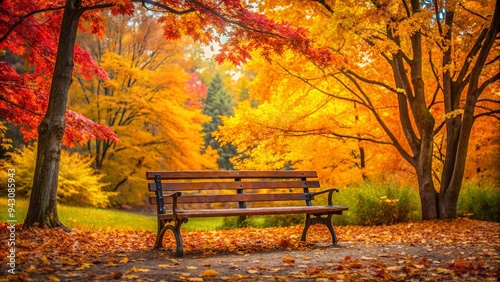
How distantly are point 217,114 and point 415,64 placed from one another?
25036 mm

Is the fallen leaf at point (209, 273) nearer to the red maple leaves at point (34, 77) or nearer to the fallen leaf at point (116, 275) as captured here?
the fallen leaf at point (116, 275)

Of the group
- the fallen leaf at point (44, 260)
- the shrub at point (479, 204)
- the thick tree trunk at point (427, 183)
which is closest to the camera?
the fallen leaf at point (44, 260)

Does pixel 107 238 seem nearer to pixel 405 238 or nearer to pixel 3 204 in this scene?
pixel 405 238

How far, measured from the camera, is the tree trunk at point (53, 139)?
21.3 feet

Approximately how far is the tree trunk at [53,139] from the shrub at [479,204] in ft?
29.4

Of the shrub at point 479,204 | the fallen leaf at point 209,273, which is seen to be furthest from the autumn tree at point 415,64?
the fallen leaf at point 209,273

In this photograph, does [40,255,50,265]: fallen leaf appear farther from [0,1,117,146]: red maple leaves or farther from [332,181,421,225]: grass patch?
[332,181,421,225]: grass patch

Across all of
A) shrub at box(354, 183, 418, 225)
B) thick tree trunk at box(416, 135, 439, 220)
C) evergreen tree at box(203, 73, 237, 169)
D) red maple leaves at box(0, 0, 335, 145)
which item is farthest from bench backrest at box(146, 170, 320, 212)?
evergreen tree at box(203, 73, 237, 169)

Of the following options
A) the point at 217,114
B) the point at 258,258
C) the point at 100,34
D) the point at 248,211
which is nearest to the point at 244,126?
the point at 100,34

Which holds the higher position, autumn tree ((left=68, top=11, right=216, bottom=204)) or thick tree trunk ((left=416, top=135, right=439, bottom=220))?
autumn tree ((left=68, top=11, right=216, bottom=204))

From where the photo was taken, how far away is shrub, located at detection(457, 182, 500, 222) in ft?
35.5

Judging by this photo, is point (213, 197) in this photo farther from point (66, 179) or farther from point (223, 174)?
point (66, 179)

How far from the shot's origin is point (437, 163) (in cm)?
1254

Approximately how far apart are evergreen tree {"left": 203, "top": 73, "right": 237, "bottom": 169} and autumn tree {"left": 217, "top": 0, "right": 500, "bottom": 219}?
22.0 meters
